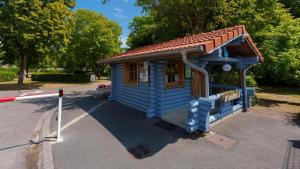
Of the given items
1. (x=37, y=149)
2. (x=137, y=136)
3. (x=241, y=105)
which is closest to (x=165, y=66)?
(x=137, y=136)

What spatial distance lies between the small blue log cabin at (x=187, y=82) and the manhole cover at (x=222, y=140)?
369 mm

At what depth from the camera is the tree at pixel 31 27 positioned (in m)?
17.7

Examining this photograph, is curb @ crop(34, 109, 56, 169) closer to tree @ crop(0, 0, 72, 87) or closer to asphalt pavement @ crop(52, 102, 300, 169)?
asphalt pavement @ crop(52, 102, 300, 169)

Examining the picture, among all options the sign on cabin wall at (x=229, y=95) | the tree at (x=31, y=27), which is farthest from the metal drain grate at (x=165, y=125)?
the tree at (x=31, y=27)

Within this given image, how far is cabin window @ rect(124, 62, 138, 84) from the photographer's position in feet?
29.0

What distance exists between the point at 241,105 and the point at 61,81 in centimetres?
2615

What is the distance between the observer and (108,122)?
6797mm

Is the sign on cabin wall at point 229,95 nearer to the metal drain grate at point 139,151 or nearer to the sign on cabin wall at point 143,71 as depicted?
the sign on cabin wall at point 143,71

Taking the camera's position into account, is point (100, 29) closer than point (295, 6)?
No

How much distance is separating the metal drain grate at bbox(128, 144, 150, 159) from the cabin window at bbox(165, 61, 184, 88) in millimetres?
3182

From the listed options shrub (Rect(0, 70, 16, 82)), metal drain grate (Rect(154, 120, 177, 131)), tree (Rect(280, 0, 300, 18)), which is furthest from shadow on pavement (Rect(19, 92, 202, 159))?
shrub (Rect(0, 70, 16, 82))

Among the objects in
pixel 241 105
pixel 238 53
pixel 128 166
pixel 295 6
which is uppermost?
pixel 295 6

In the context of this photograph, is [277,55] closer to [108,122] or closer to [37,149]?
[108,122]

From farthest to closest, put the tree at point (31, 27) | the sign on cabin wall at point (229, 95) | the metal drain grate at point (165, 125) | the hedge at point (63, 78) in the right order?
1. the hedge at point (63, 78)
2. the tree at point (31, 27)
3. the sign on cabin wall at point (229, 95)
4. the metal drain grate at point (165, 125)
